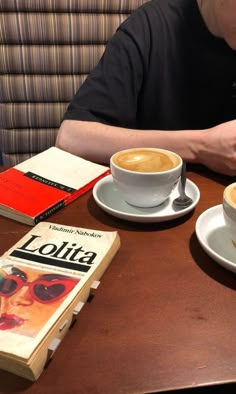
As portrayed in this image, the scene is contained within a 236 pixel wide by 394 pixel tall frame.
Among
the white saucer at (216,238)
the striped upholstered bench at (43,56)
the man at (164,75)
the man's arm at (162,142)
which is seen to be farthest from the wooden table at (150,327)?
the striped upholstered bench at (43,56)

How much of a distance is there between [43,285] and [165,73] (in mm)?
769

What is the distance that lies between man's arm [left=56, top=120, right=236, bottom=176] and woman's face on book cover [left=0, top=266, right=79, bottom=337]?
43 centimetres

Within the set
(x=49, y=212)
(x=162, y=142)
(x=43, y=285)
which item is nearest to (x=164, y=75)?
(x=162, y=142)

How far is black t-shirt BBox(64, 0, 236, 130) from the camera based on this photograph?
104cm

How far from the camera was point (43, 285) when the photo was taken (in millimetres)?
502

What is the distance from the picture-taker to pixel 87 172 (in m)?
0.84

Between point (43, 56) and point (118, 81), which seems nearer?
point (118, 81)

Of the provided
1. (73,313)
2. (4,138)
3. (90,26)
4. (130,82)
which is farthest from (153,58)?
(73,313)

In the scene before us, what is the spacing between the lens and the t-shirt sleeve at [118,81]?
102cm

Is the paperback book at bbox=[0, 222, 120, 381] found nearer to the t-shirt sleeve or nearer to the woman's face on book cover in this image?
the woman's face on book cover

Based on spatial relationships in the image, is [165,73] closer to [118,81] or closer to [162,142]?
[118,81]

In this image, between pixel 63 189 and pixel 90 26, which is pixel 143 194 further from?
pixel 90 26

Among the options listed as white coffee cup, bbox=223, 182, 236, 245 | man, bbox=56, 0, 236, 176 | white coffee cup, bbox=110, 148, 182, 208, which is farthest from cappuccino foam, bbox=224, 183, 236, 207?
man, bbox=56, 0, 236, 176

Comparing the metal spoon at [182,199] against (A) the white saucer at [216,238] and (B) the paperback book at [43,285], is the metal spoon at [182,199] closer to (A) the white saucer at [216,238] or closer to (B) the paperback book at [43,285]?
(A) the white saucer at [216,238]
